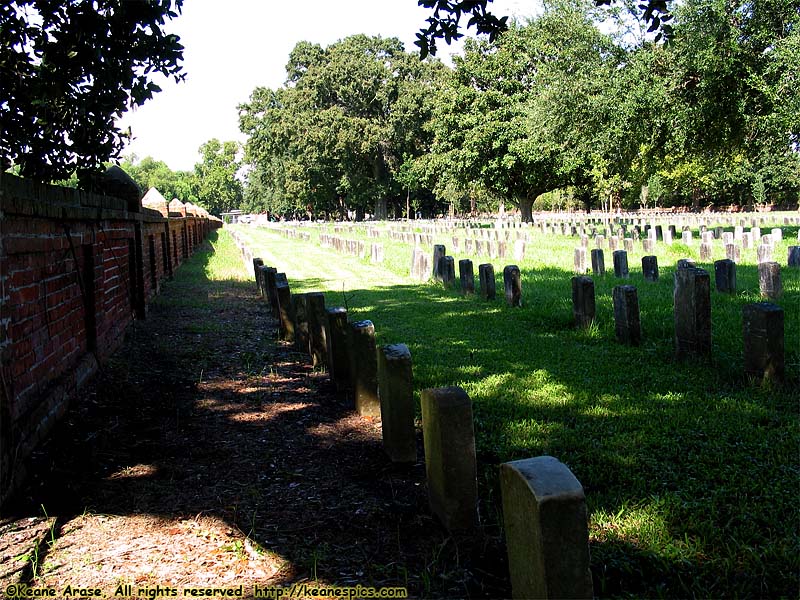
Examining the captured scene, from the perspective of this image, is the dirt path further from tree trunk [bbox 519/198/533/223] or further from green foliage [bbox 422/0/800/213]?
tree trunk [bbox 519/198/533/223]

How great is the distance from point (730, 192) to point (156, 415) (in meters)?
78.7

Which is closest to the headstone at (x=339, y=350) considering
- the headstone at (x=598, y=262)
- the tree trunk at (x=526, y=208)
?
the headstone at (x=598, y=262)

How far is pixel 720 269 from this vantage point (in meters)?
10.5

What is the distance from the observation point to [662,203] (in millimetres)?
90438

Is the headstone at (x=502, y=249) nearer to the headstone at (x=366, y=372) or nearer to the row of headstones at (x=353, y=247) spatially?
the row of headstones at (x=353, y=247)

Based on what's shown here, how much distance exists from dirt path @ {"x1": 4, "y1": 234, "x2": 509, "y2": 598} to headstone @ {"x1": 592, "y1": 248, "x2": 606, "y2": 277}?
8.93 metres

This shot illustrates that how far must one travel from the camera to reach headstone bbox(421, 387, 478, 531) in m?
3.37

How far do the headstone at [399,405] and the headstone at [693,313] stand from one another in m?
3.42

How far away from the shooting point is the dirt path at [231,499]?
3.11m

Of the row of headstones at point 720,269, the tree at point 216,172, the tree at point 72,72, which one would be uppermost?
the tree at point 216,172

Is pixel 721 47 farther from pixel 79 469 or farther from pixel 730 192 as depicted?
pixel 730 192

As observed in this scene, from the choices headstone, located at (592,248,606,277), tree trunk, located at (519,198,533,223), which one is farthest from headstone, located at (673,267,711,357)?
tree trunk, located at (519,198,533,223)

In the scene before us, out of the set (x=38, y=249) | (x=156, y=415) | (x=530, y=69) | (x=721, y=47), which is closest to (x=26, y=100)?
(x=38, y=249)

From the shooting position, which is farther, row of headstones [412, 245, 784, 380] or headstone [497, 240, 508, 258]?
headstone [497, 240, 508, 258]
